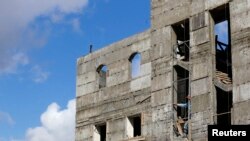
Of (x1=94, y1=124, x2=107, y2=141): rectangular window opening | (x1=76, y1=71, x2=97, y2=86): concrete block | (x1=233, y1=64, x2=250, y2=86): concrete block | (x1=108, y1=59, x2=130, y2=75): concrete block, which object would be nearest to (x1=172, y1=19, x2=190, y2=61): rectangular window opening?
(x1=108, y1=59, x2=130, y2=75): concrete block

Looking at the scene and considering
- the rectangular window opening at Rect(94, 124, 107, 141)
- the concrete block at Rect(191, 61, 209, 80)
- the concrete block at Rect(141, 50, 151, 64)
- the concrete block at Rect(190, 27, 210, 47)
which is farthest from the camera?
the rectangular window opening at Rect(94, 124, 107, 141)

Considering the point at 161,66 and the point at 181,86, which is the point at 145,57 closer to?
the point at 161,66

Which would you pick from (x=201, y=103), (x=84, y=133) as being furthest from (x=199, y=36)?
(x=84, y=133)

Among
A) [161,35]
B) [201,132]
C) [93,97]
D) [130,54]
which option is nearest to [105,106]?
[93,97]

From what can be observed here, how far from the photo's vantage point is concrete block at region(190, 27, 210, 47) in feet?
102

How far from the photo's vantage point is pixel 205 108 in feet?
99.1

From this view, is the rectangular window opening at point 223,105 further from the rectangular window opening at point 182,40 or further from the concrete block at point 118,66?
the concrete block at point 118,66

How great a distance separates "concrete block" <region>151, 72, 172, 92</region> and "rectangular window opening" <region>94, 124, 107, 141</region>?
228 inches

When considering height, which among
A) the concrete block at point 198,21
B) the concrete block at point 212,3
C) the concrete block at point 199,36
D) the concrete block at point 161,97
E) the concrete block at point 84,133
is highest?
the concrete block at point 212,3

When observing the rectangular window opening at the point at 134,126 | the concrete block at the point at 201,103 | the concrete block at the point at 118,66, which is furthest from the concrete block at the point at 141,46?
the concrete block at the point at 201,103

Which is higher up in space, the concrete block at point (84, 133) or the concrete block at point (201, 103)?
the concrete block at point (201, 103)

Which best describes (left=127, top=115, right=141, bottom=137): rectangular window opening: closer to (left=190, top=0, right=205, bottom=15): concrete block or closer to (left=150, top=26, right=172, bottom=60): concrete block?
(left=150, top=26, right=172, bottom=60): concrete block

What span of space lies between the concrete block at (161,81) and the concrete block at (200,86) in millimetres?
1897

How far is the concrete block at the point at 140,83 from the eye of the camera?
3469cm
